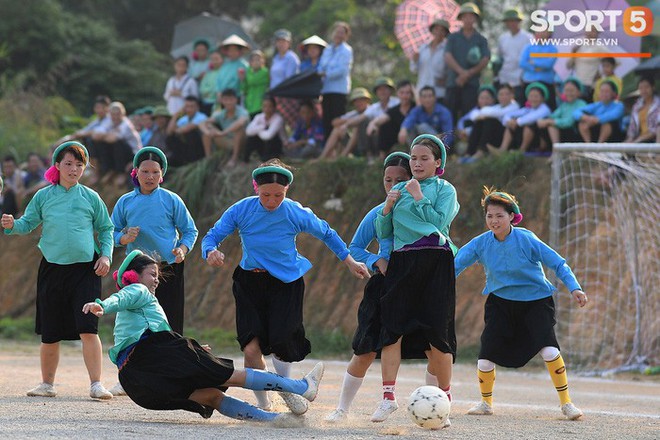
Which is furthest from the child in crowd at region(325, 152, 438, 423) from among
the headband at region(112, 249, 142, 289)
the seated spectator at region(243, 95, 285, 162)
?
the seated spectator at region(243, 95, 285, 162)

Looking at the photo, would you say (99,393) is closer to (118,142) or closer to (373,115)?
(373,115)

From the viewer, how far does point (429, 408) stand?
758cm

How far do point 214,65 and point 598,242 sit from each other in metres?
6.49

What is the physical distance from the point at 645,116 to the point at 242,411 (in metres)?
8.01

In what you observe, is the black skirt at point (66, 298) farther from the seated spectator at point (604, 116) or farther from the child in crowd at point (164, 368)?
the seated spectator at point (604, 116)

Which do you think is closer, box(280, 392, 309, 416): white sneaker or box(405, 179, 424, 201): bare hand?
box(405, 179, 424, 201): bare hand

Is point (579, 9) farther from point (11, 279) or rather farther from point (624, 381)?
point (11, 279)

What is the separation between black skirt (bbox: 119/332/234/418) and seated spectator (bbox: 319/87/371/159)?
9.22 meters

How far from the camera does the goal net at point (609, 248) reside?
534 inches

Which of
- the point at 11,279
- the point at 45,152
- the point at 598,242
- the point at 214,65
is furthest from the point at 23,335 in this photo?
the point at 598,242

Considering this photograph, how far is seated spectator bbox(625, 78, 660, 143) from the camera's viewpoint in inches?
555

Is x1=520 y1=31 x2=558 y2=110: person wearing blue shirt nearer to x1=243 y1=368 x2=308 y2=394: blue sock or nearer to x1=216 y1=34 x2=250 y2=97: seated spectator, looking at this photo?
x1=216 y1=34 x2=250 y2=97: seated spectator

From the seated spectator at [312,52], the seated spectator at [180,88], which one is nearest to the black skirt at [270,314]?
the seated spectator at [312,52]

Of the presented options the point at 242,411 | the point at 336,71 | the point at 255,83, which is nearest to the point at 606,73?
the point at 336,71
